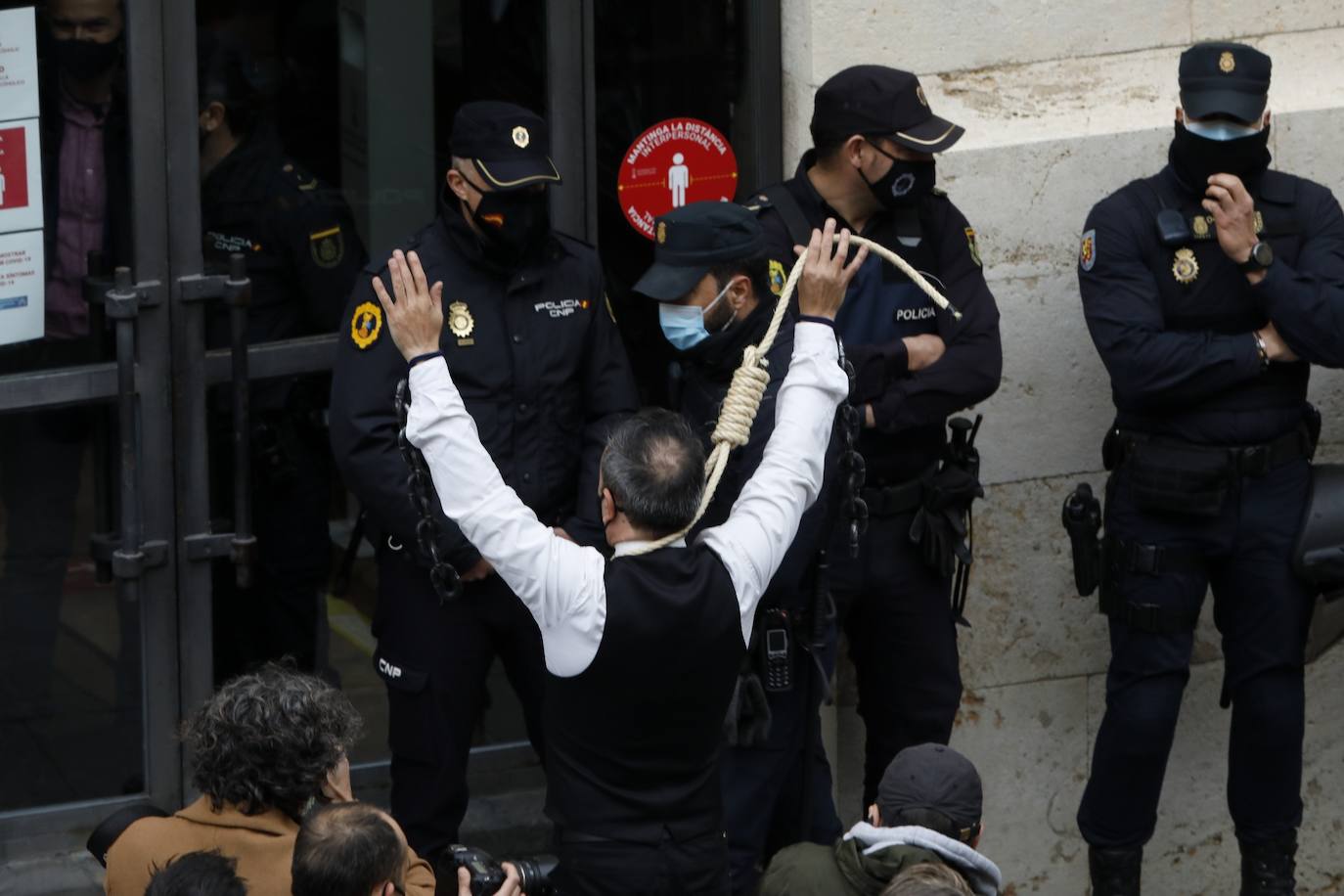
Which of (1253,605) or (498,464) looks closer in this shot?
(498,464)

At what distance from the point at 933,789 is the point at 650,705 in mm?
544

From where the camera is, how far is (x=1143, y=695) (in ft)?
18.5

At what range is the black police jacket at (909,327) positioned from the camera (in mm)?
5277

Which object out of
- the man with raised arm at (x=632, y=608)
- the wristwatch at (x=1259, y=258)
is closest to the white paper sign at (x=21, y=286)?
the man with raised arm at (x=632, y=608)

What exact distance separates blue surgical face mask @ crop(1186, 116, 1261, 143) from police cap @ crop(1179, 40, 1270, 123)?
3 cm

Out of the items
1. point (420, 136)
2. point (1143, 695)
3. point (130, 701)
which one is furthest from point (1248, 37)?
point (130, 701)

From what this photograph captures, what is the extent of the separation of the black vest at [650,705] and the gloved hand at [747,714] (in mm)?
526

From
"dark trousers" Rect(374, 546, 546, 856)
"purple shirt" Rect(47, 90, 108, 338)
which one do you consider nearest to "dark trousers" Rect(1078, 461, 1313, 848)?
"dark trousers" Rect(374, 546, 546, 856)

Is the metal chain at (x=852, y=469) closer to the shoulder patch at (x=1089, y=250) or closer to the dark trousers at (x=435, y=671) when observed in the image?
the dark trousers at (x=435, y=671)

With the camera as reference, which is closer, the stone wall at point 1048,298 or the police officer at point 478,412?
the police officer at point 478,412

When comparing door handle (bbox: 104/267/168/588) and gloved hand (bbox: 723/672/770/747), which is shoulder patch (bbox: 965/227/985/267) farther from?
door handle (bbox: 104/267/168/588)

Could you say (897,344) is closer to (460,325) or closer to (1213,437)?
(1213,437)

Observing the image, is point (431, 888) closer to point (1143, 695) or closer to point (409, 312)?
point (409, 312)

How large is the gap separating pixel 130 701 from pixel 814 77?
7.76 ft
